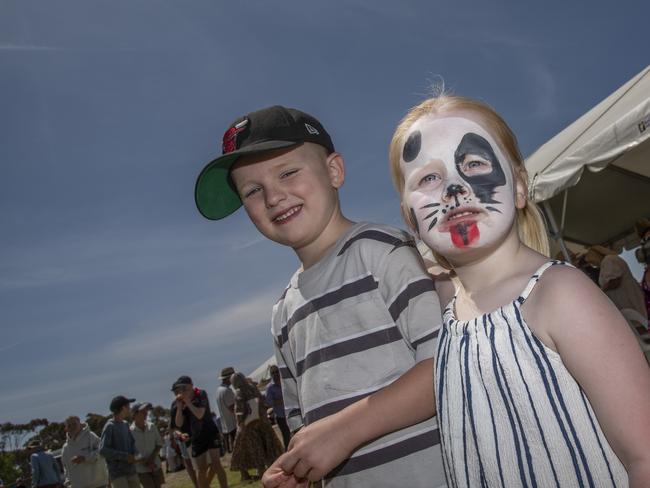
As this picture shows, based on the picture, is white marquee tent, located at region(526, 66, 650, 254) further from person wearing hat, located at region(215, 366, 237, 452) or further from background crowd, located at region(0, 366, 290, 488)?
person wearing hat, located at region(215, 366, 237, 452)

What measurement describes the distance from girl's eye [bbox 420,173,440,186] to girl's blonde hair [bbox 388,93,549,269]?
9 cm

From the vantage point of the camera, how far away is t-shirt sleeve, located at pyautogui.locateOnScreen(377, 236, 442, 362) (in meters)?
1.26

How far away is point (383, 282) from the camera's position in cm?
136

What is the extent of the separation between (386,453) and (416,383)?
221mm

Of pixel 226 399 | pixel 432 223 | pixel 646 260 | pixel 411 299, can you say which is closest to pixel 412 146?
pixel 432 223

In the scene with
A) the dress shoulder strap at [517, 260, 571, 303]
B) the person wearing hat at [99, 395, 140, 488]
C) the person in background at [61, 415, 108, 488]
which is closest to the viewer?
the dress shoulder strap at [517, 260, 571, 303]

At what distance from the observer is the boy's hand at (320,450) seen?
3.92 ft

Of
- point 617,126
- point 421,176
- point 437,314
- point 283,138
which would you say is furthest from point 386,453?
point 617,126

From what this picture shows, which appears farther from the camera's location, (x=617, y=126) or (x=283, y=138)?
(x=617, y=126)

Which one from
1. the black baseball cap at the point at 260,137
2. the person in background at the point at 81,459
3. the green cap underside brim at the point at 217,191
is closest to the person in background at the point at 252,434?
the person in background at the point at 81,459

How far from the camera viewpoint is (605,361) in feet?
3.01

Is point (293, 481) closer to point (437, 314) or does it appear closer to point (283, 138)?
point (437, 314)

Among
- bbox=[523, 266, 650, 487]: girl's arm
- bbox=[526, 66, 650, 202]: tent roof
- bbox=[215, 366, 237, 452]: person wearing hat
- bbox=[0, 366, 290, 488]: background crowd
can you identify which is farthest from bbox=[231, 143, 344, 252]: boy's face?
bbox=[215, 366, 237, 452]: person wearing hat

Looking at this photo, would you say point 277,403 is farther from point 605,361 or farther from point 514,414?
point 605,361
